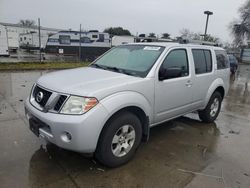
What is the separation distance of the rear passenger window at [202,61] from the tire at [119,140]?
208 centimetres

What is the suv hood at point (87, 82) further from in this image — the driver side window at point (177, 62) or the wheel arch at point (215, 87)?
the wheel arch at point (215, 87)

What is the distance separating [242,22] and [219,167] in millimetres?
49141

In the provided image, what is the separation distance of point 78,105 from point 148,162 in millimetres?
1494

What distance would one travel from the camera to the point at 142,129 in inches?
154

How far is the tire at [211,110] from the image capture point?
5.71 metres

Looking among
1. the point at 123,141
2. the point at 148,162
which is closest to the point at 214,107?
the point at 148,162

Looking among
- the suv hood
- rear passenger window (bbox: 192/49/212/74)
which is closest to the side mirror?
the suv hood

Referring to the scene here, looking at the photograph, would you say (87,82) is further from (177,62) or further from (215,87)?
(215,87)

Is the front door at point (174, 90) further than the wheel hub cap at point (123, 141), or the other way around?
the front door at point (174, 90)

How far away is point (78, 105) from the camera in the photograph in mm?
3070

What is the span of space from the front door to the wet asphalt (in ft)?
2.05

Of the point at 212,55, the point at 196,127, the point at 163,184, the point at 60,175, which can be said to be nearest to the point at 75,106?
the point at 60,175

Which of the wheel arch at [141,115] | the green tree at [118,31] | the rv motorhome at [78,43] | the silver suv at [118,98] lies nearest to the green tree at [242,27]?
the green tree at [118,31]

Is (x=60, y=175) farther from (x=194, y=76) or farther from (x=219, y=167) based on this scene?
(x=194, y=76)
